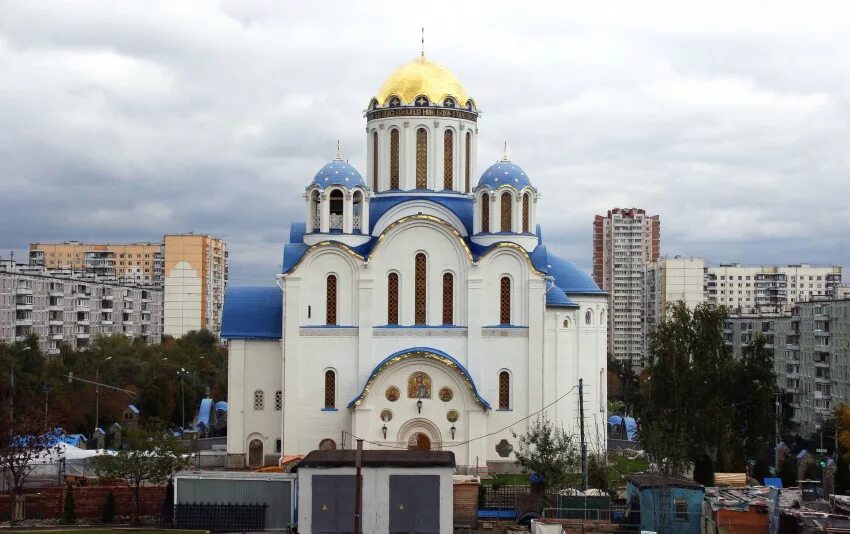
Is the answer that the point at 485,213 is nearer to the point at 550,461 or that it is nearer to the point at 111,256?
the point at 550,461

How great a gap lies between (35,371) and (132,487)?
20650 mm

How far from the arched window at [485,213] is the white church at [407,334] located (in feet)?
0.14

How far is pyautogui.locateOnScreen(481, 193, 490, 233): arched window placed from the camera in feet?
134

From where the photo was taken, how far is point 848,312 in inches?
1980

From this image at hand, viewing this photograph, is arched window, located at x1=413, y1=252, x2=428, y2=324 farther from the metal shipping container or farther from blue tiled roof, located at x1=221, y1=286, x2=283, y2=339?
the metal shipping container

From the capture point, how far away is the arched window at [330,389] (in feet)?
132

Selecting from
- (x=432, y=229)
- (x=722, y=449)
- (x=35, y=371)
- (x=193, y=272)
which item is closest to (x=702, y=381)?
(x=722, y=449)

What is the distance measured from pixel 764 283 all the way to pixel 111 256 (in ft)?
166

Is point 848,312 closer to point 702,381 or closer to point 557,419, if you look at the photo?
point 702,381

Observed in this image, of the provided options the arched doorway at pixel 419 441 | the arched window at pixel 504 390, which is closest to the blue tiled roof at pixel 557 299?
the arched window at pixel 504 390

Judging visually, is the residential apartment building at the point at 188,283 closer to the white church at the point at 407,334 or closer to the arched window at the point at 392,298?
the white church at the point at 407,334

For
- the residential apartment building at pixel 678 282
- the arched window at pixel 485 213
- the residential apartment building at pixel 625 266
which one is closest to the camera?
the arched window at pixel 485 213

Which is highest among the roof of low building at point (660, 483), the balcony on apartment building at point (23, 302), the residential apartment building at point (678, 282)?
the residential apartment building at point (678, 282)

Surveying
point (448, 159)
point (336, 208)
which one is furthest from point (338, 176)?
point (448, 159)
